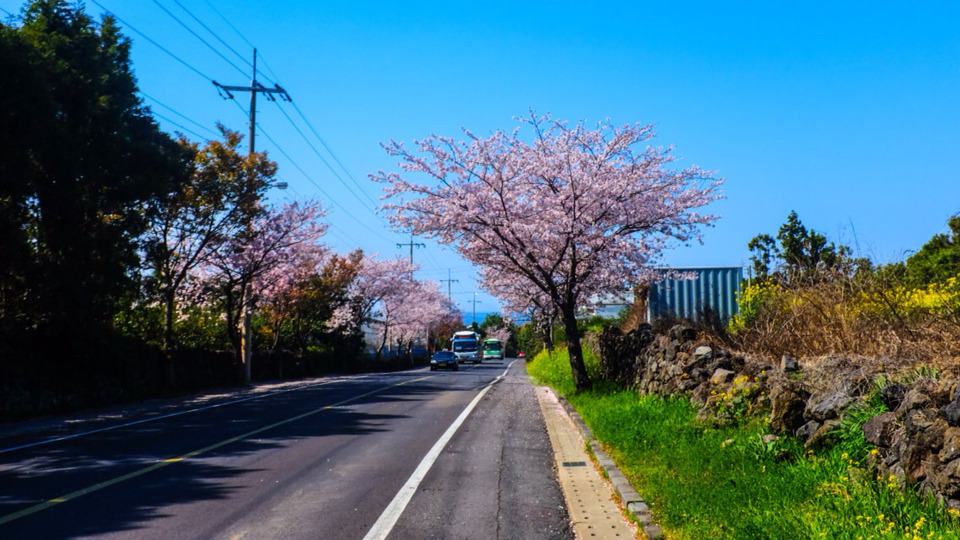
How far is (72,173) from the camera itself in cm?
1859

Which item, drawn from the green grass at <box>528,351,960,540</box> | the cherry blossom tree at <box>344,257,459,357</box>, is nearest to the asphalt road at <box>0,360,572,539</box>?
the green grass at <box>528,351,960,540</box>

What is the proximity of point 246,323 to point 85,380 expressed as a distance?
1097cm

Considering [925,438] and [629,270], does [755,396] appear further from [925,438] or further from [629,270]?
[629,270]

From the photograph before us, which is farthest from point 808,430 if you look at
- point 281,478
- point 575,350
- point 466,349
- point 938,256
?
point 466,349

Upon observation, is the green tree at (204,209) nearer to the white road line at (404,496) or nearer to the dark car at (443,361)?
the white road line at (404,496)

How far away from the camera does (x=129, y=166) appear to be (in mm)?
20766

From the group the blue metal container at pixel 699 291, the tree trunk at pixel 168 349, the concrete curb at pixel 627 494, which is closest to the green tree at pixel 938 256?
the blue metal container at pixel 699 291

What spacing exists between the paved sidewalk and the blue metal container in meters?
12.6

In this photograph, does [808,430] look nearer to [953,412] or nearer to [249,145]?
[953,412]

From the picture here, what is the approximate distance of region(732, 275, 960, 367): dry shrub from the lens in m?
8.22

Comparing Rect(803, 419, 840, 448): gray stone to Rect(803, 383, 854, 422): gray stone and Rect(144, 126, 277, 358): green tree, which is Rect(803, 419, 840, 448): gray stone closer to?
Rect(803, 383, 854, 422): gray stone

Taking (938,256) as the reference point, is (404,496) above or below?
below

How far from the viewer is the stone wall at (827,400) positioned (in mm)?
5602

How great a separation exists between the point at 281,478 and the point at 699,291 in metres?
19.5
